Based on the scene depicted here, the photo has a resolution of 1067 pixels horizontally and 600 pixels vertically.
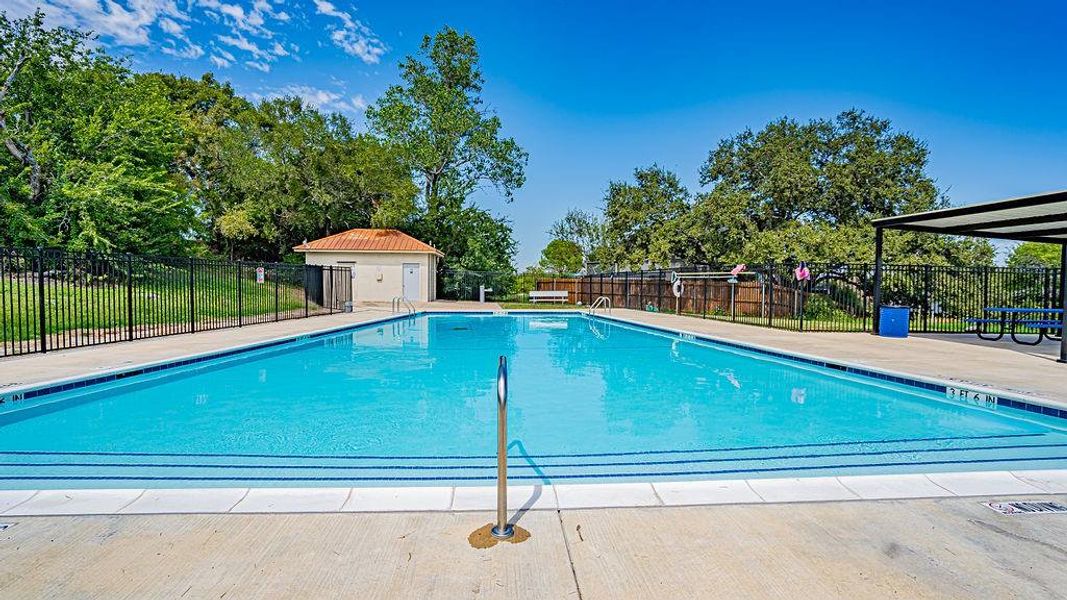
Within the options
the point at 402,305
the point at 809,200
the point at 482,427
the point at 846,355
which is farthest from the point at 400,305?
the point at 809,200

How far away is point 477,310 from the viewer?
19.9 metres

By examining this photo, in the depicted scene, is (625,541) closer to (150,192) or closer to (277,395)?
(277,395)

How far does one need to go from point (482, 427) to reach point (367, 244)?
20.8m

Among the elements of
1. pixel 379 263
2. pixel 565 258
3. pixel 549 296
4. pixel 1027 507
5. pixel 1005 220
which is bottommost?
pixel 1027 507

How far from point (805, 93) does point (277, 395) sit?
26029 millimetres

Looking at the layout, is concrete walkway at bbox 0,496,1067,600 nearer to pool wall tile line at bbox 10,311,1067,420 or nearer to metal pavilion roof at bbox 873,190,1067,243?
pool wall tile line at bbox 10,311,1067,420

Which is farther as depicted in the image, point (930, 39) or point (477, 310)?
point (477, 310)

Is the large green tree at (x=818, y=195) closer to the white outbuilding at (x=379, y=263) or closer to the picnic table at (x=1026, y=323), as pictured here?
the picnic table at (x=1026, y=323)

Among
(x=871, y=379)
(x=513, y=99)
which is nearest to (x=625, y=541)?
(x=871, y=379)

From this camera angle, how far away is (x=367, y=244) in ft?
80.3

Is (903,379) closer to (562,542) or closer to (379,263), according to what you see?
(562,542)

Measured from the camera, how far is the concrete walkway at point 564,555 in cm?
204

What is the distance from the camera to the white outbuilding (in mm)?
24234

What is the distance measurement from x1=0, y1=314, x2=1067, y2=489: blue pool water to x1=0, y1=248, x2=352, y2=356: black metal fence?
2727mm
